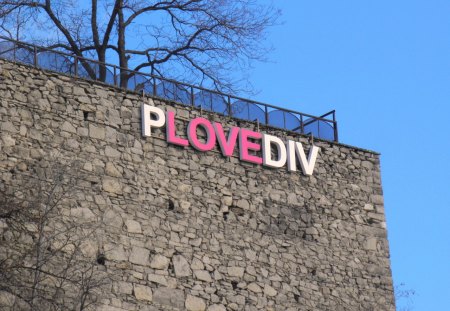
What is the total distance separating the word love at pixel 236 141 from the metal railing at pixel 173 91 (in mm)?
375

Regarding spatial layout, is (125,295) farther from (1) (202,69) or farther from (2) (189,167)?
(1) (202,69)

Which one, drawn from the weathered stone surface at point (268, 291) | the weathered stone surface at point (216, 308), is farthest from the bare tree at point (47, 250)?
the weathered stone surface at point (268, 291)

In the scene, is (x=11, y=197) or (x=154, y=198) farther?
(x=154, y=198)

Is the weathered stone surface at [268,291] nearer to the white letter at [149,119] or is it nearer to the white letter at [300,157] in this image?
the white letter at [300,157]

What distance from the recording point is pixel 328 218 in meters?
25.6

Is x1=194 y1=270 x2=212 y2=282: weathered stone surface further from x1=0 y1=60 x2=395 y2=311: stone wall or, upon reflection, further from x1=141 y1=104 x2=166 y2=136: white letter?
x1=141 y1=104 x2=166 y2=136: white letter

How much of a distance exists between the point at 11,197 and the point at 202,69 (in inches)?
271

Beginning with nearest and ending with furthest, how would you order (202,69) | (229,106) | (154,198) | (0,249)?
1. (0,249)
2. (154,198)
3. (229,106)
4. (202,69)

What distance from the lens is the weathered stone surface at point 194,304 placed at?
23062mm

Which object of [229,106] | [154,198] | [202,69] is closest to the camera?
[154,198]

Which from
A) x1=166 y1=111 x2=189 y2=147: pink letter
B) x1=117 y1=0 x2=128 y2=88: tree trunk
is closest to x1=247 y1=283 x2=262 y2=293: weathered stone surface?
x1=166 y1=111 x2=189 y2=147: pink letter

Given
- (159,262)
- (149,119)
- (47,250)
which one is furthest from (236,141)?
(47,250)

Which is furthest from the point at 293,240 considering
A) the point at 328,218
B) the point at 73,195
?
the point at 73,195

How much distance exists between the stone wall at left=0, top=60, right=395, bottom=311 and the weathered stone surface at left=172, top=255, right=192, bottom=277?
22 millimetres
